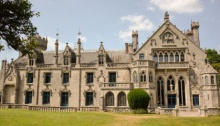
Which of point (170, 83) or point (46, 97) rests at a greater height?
point (170, 83)

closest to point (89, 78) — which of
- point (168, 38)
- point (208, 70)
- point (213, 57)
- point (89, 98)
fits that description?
point (89, 98)

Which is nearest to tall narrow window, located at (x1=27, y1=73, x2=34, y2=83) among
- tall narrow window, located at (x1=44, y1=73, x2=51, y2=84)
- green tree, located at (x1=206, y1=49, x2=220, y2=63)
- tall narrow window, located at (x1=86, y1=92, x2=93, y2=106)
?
tall narrow window, located at (x1=44, y1=73, x2=51, y2=84)

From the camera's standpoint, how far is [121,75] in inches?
1463

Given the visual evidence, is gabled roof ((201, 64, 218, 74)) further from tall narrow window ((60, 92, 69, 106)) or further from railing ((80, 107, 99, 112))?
tall narrow window ((60, 92, 69, 106))

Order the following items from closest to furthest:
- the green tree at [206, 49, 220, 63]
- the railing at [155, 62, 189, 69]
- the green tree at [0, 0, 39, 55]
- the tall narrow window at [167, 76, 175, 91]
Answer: the green tree at [0, 0, 39, 55], the railing at [155, 62, 189, 69], the tall narrow window at [167, 76, 175, 91], the green tree at [206, 49, 220, 63]

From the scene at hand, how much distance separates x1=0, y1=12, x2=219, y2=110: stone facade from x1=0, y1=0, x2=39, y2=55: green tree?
66.4ft

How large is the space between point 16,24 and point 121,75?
24.0 metres

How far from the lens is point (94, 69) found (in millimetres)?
38156

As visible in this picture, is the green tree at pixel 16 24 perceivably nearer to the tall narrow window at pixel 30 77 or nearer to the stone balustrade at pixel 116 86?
the stone balustrade at pixel 116 86

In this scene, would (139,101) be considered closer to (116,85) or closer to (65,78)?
(116,85)

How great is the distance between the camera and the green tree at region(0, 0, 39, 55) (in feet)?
46.8

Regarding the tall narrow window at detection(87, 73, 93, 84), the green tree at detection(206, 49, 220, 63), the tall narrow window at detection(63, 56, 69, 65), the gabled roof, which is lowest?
the tall narrow window at detection(87, 73, 93, 84)

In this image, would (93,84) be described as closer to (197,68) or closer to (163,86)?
(163,86)

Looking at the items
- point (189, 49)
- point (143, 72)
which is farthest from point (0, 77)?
point (189, 49)
